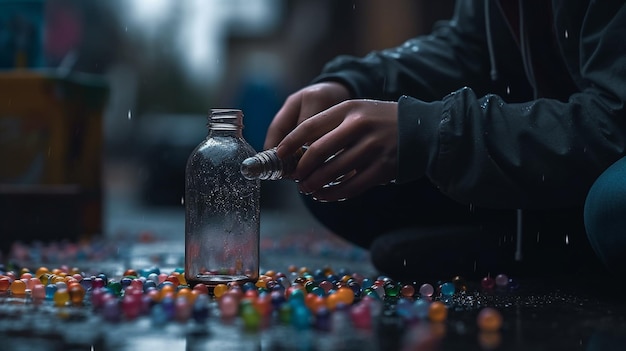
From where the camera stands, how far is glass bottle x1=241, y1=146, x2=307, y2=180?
1734 millimetres

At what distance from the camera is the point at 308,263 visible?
322 cm

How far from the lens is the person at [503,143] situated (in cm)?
176

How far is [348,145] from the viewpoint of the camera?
1.76 m

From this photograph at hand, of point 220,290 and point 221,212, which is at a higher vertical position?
point 221,212

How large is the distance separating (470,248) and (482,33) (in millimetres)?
702

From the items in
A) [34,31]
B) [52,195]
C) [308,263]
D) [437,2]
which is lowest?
[308,263]

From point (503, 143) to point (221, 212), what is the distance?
70 cm

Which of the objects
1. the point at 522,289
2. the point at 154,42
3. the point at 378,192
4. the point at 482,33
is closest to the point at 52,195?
the point at 378,192

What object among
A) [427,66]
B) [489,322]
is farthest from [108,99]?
[489,322]

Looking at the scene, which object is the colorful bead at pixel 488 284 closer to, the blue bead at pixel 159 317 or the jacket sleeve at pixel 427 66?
the jacket sleeve at pixel 427 66

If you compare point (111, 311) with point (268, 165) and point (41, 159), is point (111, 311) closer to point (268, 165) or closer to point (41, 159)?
point (268, 165)

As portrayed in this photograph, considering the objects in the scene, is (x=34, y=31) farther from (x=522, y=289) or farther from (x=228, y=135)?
(x=522, y=289)

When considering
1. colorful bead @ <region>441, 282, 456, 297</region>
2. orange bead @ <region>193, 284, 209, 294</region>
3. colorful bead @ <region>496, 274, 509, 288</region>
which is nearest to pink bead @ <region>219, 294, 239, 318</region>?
orange bead @ <region>193, 284, 209, 294</region>

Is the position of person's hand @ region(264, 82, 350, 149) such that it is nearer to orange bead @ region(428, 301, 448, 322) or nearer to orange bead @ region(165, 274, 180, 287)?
orange bead @ region(165, 274, 180, 287)
